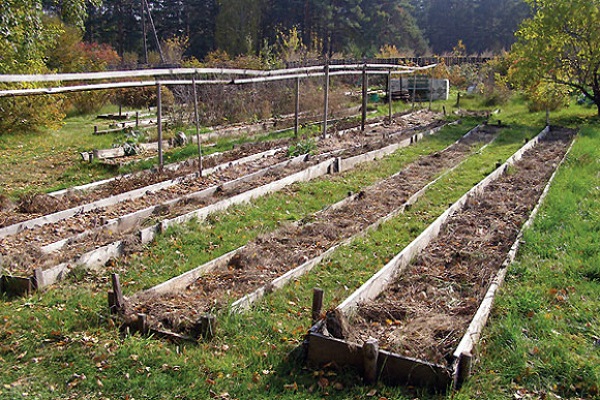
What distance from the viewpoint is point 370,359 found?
397 cm

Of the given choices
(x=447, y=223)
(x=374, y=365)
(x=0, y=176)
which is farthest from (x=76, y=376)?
(x=0, y=176)

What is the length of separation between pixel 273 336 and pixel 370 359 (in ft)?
3.38

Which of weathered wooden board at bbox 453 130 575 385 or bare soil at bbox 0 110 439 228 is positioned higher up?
bare soil at bbox 0 110 439 228

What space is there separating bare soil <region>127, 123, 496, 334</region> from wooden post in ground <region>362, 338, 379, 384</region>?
1577 millimetres

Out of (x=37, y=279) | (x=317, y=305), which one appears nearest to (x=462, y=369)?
(x=317, y=305)

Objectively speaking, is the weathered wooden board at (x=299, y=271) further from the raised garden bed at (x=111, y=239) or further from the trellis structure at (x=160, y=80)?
the trellis structure at (x=160, y=80)

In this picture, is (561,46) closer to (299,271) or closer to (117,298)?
(299,271)

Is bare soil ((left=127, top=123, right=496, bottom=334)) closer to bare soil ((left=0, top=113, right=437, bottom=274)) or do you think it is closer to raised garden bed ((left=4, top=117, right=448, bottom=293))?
raised garden bed ((left=4, top=117, right=448, bottom=293))

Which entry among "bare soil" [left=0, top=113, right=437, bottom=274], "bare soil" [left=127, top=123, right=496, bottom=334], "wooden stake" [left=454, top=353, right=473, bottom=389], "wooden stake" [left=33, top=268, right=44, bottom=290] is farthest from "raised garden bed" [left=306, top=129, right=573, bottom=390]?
"bare soil" [left=0, top=113, right=437, bottom=274]

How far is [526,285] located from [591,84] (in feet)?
57.8

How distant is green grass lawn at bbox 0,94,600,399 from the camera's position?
13.0ft

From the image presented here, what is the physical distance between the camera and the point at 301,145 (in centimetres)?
1231

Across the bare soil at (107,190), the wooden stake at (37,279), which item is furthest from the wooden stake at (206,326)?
the bare soil at (107,190)

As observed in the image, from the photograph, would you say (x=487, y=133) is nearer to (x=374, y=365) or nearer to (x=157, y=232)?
(x=157, y=232)
